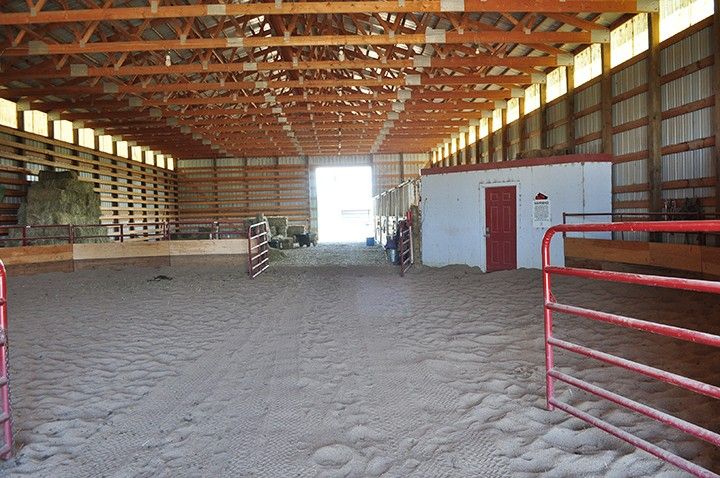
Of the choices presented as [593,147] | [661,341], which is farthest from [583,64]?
[661,341]

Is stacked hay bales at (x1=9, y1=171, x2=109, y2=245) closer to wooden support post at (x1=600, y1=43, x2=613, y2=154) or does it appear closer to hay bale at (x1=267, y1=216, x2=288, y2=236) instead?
hay bale at (x1=267, y1=216, x2=288, y2=236)

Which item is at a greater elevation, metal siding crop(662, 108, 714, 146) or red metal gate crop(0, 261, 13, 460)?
metal siding crop(662, 108, 714, 146)

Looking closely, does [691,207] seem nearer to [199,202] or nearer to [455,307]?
[455,307]

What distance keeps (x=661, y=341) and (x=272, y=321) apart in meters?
5.08

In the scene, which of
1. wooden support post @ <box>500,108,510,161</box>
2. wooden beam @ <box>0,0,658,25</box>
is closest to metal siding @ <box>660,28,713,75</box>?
wooden beam @ <box>0,0,658,25</box>

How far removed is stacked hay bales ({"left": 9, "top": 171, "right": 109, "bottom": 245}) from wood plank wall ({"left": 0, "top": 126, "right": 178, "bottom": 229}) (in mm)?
583

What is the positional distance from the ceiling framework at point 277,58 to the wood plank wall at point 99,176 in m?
1.32

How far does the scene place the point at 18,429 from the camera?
386 cm

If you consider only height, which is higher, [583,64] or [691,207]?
[583,64]

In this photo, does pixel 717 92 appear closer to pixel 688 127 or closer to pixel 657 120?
pixel 688 127

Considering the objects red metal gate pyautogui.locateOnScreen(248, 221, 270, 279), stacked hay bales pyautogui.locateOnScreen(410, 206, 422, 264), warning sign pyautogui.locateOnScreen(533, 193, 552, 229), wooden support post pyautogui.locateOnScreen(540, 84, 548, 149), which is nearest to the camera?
warning sign pyautogui.locateOnScreen(533, 193, 552, 229)

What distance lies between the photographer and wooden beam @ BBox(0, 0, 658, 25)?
415 inches

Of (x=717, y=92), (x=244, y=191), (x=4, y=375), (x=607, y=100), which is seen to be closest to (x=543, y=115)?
(x=607, y=100)

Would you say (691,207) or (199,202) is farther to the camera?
(199,202)
